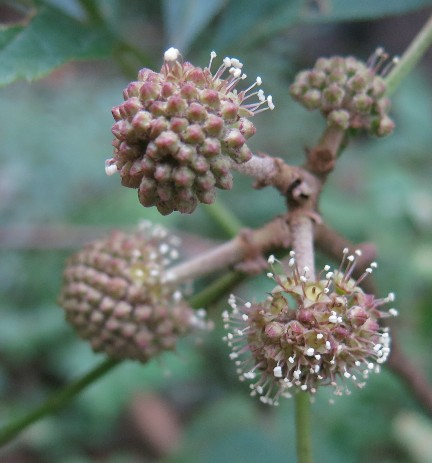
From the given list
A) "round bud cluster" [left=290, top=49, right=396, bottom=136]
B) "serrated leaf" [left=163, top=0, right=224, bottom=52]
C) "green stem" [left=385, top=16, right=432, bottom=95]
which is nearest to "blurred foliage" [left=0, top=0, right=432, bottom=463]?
"serrated leaf" [left=163, top=0, right=224, bottom=52]

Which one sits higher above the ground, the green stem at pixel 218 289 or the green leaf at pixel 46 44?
the green leaf at pixel 46 44

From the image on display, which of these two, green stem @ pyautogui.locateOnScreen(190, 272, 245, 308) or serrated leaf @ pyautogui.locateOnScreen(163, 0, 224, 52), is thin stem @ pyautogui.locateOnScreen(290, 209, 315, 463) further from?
serrated leaf @ pyautogui.locateOnScreen(163, 0, 224, 52)

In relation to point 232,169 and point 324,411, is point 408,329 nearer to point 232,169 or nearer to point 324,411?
point 324,411

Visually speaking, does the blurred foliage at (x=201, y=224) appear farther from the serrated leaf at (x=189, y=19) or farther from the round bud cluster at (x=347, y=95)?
the round bud cluster at (x=347, y=95)

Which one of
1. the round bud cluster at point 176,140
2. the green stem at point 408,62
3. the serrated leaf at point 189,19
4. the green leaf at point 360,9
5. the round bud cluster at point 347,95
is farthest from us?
the serrated leaf at point 189,19

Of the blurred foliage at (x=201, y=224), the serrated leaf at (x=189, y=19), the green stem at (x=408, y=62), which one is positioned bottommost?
the blurred foliage at (x=201, y=224)

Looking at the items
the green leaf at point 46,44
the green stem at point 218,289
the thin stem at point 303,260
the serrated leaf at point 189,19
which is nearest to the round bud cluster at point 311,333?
the thin stem at point 303,260

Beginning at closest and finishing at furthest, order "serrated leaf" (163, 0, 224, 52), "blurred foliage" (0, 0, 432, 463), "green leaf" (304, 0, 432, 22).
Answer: "green leaf" (304, 0, 432, 22)
"serrated leaf" (163, 0, 224, 52)
"blurred foliage" (0, 0, 432, 463)
